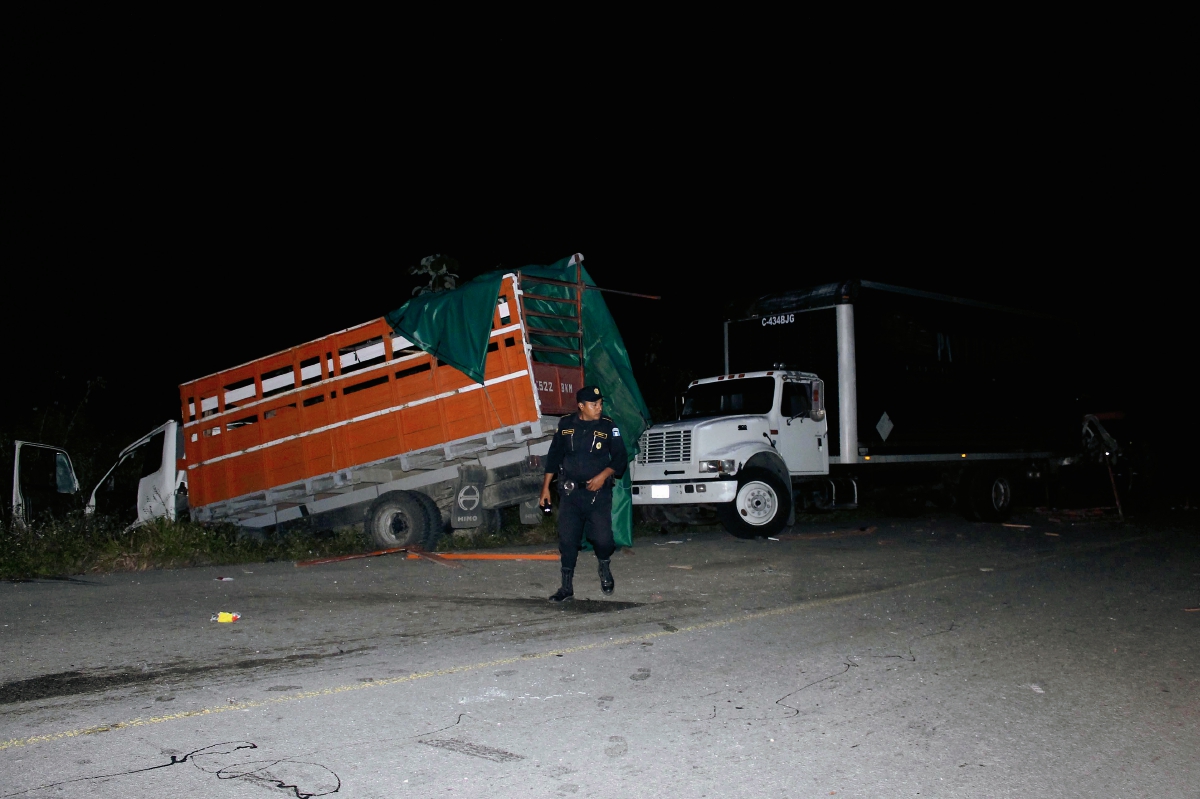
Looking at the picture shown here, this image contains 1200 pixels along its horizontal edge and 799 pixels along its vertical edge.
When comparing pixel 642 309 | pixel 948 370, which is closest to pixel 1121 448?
pixel 948 370

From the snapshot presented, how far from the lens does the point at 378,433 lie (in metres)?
12.3

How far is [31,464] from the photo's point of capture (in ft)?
43.9

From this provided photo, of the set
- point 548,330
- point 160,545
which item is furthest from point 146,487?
point 548,330

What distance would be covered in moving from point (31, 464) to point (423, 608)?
316 inches

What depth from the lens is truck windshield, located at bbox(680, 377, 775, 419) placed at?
47.8 ft

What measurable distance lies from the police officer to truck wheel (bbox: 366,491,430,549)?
4.24 m

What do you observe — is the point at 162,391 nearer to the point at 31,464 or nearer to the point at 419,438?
the point at 31,464

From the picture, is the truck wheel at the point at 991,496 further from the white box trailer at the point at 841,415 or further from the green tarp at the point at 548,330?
the green tarp at the point at 548,330

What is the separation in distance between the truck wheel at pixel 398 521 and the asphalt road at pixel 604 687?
2561mm

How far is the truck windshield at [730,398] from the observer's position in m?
14.6

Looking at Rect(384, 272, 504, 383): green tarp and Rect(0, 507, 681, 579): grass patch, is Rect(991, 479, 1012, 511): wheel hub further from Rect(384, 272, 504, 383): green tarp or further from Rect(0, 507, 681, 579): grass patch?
Rect(384, 272, 504, 383): green tarp

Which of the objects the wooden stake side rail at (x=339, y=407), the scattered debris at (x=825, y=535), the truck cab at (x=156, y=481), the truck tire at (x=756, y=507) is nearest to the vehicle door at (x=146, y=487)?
the truck cab at (x=156, y=481)

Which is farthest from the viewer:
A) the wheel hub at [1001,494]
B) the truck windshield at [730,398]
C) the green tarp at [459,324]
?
the wheel hub at [1001,494]

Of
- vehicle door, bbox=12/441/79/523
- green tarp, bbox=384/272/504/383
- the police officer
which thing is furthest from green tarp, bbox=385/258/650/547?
vehicle door, bbox=12/441/79/523
